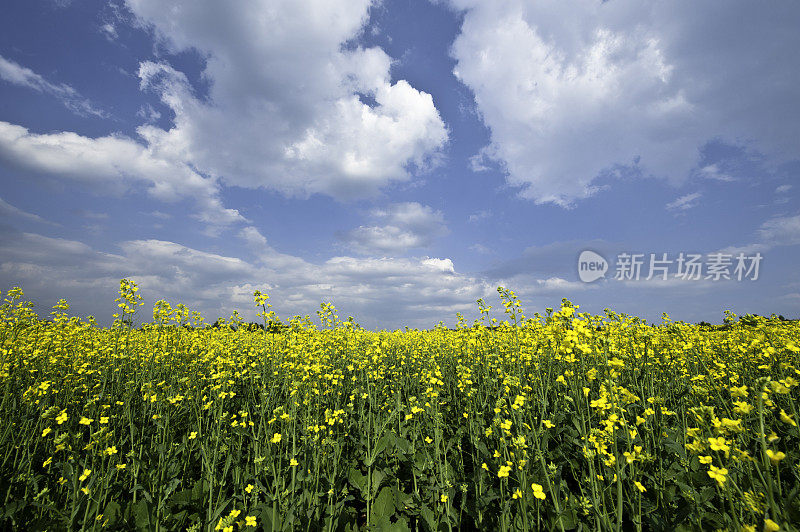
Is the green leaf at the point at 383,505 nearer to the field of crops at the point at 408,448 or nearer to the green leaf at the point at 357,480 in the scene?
the field of crops at the point at 408,448

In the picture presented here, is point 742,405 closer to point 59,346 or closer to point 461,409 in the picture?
point 461,409

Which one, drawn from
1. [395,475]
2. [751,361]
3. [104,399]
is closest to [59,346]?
[104,399]

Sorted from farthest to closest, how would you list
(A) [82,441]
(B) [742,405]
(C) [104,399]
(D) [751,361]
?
(D) [751,361]
(C) [104,399]
(A) [82,441]
(B) [742,405]

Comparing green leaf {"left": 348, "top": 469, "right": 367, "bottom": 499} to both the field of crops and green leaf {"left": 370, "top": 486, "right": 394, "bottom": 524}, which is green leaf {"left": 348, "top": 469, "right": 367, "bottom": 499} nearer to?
the field of crops

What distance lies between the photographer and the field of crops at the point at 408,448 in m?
2.42

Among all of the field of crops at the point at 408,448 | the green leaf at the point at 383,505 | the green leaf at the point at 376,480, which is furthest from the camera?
the green leaf at the point at 376,480

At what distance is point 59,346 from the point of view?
22.6ft

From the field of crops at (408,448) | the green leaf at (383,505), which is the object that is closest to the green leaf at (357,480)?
the field of crops at (408,448)

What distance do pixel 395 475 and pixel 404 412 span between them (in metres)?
1.30

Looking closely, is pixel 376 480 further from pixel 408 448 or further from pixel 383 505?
pixel 408 448

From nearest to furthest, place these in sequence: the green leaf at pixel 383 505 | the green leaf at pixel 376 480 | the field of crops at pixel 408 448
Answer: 1. the field of crops at pixel 408 448
2. the green leaf at pixel 383 505
3. the green leaf at pixel 376 480

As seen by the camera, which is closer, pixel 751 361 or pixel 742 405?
pixel 742 405

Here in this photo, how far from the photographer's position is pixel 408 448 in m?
3.68

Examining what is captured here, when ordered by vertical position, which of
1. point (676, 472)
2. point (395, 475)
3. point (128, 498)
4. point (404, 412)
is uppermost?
point (676, 472)
